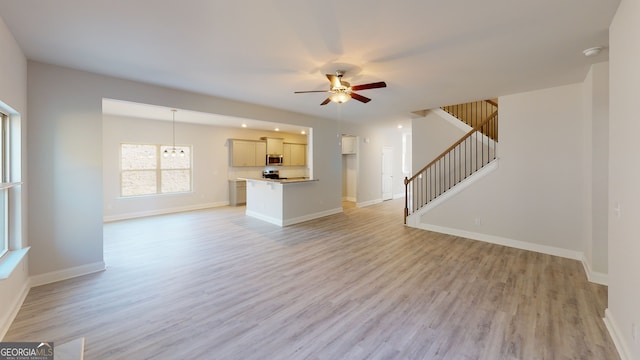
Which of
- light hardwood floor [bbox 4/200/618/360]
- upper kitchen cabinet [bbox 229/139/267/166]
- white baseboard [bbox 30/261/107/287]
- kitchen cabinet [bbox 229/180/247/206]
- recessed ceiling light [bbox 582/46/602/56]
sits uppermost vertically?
recessed ceiling light [bbox 582/46/602/56]

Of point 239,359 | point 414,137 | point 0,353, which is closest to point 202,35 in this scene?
point 0,353

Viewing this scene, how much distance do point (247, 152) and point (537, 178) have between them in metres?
7.75

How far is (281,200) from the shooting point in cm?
593

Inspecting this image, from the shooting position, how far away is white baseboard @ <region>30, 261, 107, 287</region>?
3028mm

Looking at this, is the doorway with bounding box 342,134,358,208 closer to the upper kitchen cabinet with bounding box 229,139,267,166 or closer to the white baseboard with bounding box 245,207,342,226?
the white baseboard with bounding box 245,207,342,226

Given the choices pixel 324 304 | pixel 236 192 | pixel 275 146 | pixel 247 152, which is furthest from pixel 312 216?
pixel 324 304

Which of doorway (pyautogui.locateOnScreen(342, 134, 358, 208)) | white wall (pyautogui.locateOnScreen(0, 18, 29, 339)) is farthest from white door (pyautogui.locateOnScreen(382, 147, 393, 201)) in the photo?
white wall (pyautogui.locateOnScreen(0, 18, 29, 339))

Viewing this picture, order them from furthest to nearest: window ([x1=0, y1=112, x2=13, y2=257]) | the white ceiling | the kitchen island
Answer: the kitchen island < window ([x1=0, y1=112, x2=13, y2=257]) < the white ceiling

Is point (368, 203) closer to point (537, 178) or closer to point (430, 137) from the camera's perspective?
point (430, 137)

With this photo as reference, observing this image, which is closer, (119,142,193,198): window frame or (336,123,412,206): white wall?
(119,142,193,198): window frame

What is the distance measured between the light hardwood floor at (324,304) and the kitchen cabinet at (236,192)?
13.3 ft

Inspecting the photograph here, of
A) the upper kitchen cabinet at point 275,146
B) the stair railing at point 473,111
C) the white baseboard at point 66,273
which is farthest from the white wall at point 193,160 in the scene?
the stair railing at point 473,111

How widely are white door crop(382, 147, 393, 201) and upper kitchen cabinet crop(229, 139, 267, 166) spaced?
4405 millimetres

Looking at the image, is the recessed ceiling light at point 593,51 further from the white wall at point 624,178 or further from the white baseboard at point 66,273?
the white baseboard at point 66,273
